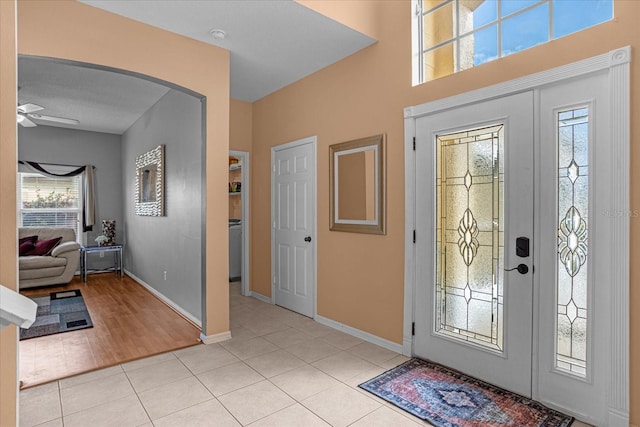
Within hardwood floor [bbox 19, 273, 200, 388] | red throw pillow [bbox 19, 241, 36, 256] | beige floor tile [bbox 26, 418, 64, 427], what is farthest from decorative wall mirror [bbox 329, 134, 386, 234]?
red throw pillow [bbox 19, 241, 36, 256]

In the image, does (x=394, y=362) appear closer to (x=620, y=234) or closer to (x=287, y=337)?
(x=287, y=337)

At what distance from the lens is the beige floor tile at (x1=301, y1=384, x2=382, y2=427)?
217 centimetres

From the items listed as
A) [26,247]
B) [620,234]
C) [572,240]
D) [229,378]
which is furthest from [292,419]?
[26,247]

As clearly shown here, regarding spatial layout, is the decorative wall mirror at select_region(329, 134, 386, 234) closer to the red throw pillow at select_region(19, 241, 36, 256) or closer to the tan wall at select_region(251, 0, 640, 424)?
the tan wall at select_region(251, 0, 640, 424)

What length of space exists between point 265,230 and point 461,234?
2.77m

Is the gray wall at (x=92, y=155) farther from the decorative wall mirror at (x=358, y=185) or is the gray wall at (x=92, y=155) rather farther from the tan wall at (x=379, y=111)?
the decorative wall mirror at (x=358, y=185)

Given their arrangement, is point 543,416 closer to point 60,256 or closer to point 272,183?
point 272,183

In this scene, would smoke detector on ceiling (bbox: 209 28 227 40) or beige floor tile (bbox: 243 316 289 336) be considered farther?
beige floor tile (bbox: 243 316 289 336)

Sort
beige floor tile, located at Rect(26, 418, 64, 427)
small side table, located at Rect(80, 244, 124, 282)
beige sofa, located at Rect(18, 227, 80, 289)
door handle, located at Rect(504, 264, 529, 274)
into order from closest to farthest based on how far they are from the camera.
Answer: beige floor tile, located at Rect(26, 418, 64, 427)
door handle, located at Rect(504, 264, 529, 274)
beige sofa, located at Rect(18, 227, 80, 289)
small side table, located at Rect(80, 244, 124, 282)

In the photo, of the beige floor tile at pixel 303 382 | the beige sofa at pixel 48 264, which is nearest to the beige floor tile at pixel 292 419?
the beige floor tile at pixel 303 382

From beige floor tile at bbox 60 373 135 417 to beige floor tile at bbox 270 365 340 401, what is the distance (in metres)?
1.02

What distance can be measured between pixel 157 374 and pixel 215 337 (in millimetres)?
703

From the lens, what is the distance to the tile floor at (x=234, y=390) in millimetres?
2166

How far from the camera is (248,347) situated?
3258mm
